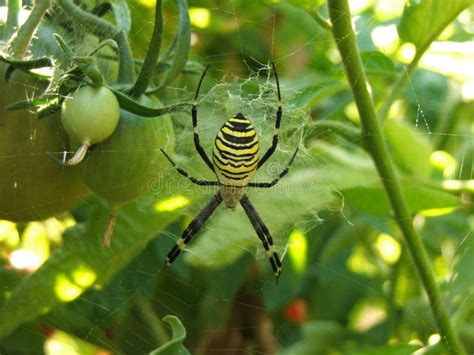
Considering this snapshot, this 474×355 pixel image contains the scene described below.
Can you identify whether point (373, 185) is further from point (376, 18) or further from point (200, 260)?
point (376, 18)

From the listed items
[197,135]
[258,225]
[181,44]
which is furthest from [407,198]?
[181,44]

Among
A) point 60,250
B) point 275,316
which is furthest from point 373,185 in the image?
point 275,316

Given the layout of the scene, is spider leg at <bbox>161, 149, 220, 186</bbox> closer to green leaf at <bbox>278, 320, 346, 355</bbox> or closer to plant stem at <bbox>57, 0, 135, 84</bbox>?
plant stem at <bbox>57, 0, 135, 84</bbox>

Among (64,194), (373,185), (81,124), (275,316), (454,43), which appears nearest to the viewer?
(81,124)

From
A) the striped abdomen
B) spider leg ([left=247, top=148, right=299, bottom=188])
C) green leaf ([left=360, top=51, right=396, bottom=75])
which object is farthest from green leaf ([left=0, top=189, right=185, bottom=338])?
green leaf ([left=360, top=51, right=396, bottom=75])

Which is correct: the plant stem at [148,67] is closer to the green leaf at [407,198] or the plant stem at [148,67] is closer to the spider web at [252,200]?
the spider web at [252,200]

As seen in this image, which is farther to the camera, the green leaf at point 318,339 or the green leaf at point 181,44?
the green leaf at point 318,339

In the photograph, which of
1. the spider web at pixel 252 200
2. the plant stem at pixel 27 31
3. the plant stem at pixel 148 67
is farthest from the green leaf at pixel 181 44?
the plant stem at pixel 27 31
